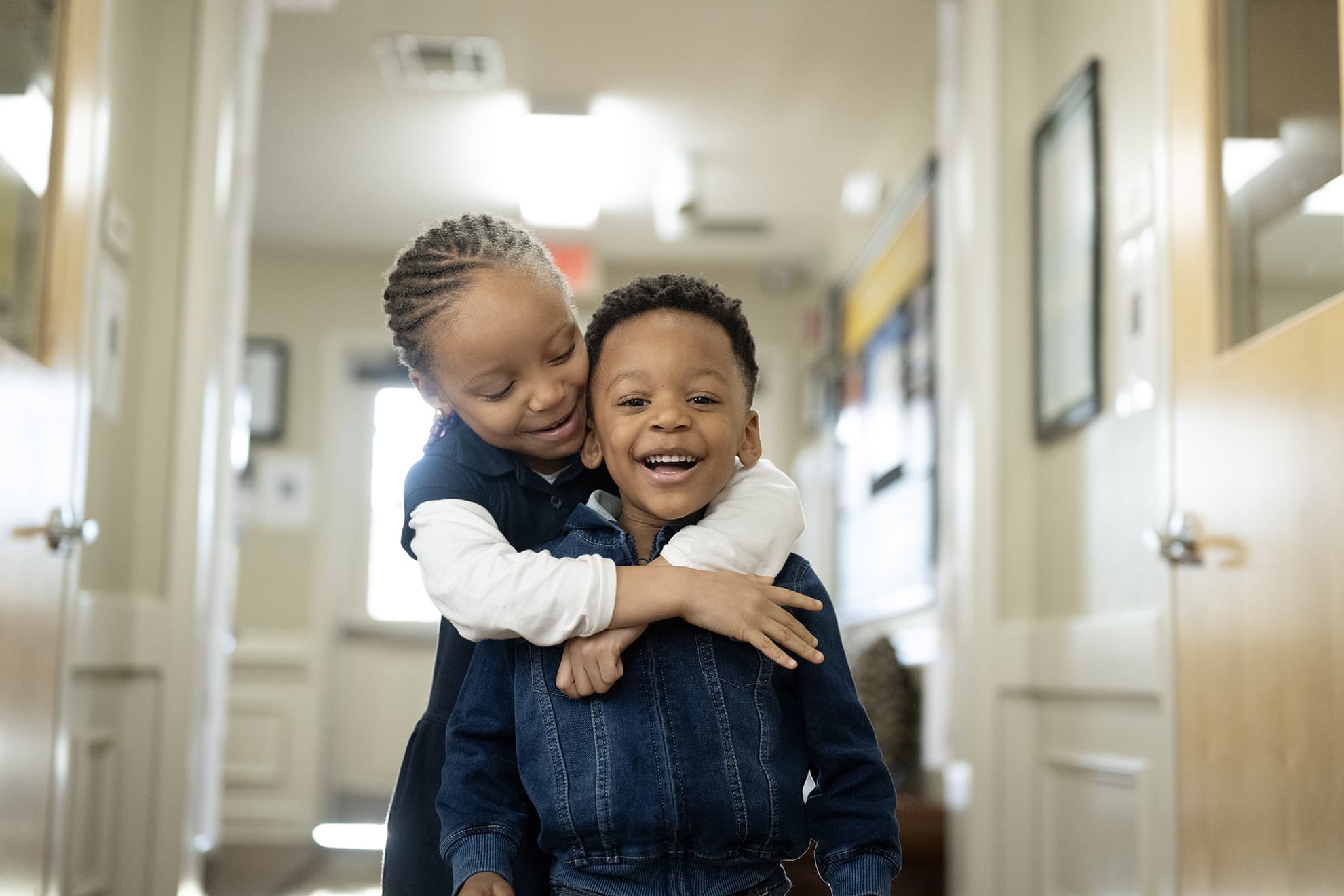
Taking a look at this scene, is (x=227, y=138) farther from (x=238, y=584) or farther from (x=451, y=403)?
(x=238, y=584)

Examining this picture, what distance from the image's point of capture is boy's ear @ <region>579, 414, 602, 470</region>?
1251 mm

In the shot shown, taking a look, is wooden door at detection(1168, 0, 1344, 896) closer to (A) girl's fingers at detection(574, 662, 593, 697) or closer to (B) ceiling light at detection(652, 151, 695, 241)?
(A) girl's fingers at detection(574, 662, 593, 697)

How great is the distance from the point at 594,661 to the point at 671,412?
0.22m

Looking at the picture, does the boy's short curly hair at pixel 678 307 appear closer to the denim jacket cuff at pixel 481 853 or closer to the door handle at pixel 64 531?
the denim jacket cuff at pixel 481 853

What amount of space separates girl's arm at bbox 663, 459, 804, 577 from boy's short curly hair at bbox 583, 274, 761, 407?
0.09 m

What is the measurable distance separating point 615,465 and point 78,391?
1.30 metres

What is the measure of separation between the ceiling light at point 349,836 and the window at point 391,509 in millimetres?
1020

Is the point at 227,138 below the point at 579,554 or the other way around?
the other way around

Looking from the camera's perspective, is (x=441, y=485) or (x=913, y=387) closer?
(x=441, y=485)

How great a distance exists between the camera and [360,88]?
465 cm

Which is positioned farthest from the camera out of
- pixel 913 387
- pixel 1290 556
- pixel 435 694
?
pixel 913 387

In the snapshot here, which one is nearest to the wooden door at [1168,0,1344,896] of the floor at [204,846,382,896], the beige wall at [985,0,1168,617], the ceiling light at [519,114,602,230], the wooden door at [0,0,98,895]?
the beige wall at [985,0,1168,617]

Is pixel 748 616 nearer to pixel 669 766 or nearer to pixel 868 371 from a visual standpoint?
pixel 669 766

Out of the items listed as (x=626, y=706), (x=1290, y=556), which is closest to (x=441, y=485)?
(x=626, y=706)
